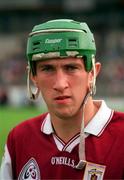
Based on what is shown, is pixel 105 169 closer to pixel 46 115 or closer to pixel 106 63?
pixel 46 115

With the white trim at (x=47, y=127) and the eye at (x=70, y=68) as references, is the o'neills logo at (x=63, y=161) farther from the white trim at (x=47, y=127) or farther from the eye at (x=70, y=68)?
the eye at (x=70, y=68)

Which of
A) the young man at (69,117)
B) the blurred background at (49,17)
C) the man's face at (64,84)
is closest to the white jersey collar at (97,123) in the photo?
the young man at (69,117)

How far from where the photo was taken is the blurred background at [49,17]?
23.1 meters

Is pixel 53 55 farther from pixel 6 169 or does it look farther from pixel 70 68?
pixel 6 169

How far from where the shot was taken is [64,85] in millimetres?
2762

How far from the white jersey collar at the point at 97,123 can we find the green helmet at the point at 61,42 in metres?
0.26

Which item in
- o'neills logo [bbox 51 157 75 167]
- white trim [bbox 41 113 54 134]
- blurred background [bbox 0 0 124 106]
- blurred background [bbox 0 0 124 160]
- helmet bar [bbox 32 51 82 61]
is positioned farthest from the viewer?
blurred background [bbox 0 0 124 106]

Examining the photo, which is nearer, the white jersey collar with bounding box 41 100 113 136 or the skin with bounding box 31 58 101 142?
the skin with bounding box 31 58 101 142

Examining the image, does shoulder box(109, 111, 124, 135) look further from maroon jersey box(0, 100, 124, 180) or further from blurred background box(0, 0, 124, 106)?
blurred background box(0, 0, 124, 106)

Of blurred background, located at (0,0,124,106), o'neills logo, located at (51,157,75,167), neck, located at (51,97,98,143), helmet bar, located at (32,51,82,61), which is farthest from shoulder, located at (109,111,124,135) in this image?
blurred background, located at (0,0,124,106)

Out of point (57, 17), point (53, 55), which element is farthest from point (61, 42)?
point (57, 17)

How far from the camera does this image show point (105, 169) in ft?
9.09

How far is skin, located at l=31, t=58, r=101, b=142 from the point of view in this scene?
278 centimetres

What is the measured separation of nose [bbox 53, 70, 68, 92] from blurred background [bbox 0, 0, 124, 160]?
19683 millimetres
